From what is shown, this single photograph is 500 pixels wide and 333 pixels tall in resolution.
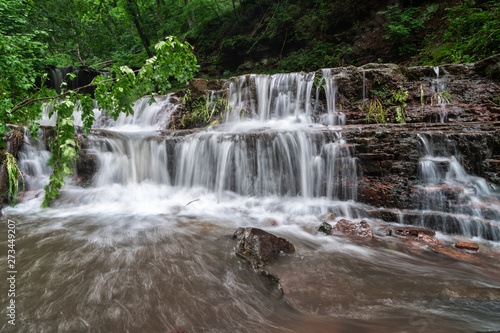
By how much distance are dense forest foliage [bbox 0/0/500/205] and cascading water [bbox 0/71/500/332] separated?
3.37 ft

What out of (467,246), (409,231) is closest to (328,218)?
(409,231)

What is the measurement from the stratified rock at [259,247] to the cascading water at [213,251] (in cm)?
12

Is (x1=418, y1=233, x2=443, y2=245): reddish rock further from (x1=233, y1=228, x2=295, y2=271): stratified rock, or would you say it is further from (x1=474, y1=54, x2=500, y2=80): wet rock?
(x1=474, y1=54, x2=500, y2=80): wet rock

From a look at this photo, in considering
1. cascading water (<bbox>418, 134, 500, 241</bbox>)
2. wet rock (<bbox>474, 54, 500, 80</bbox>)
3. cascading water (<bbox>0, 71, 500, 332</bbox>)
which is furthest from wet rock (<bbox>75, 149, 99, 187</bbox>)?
wet rock (<bbox>474, 54, 500, 80</bbox>)

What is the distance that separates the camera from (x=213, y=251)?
301cm

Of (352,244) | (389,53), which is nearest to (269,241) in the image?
(352,244)

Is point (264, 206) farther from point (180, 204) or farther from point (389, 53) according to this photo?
point (389, 53)

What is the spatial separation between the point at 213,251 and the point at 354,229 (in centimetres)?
213

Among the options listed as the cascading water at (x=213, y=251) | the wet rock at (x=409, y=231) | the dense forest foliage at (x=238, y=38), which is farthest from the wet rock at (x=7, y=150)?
the wet rock at (x=409, y=231)

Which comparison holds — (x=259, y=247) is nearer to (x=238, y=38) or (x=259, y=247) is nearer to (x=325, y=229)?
(x=325, y=229)

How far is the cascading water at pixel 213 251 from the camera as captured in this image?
5.95ft

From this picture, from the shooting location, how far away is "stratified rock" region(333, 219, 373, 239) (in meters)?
3.58

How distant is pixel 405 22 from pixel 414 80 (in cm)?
499

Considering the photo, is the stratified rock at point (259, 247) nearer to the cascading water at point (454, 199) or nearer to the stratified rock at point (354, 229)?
the stratified rock at point (354, 229)
